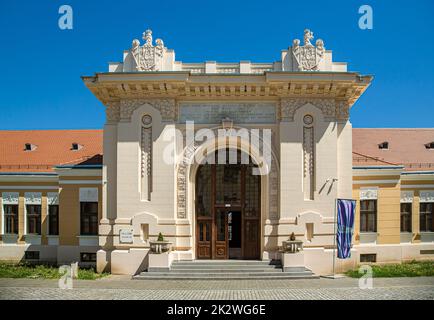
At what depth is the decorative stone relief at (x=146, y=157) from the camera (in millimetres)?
19516

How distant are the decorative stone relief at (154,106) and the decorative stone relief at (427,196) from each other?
13391mm

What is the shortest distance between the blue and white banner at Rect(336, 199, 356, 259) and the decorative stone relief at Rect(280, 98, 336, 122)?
363cm

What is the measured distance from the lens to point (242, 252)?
19828 mm

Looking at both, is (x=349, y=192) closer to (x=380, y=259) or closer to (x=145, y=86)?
(x=380, y=259)

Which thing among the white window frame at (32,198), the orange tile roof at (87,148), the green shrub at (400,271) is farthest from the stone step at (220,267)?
the white window frame at (32,198)

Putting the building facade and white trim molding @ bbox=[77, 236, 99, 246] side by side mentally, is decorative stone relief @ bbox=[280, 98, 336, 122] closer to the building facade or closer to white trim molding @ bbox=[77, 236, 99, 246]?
the building facade

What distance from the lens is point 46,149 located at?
2828 cm

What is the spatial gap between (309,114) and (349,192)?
3689 mm

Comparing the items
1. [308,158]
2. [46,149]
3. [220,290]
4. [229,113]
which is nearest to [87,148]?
[46,149]

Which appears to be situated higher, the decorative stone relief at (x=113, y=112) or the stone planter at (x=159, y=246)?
the decorative stone relief at (x=113, y=112)

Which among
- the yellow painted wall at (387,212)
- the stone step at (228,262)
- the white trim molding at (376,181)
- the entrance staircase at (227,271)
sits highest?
the white trim molding at (376,181)

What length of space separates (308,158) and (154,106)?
6810mm

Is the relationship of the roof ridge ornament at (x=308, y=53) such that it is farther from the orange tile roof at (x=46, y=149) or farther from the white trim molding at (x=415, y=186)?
the orange tile roof at (x=46, y=149)
